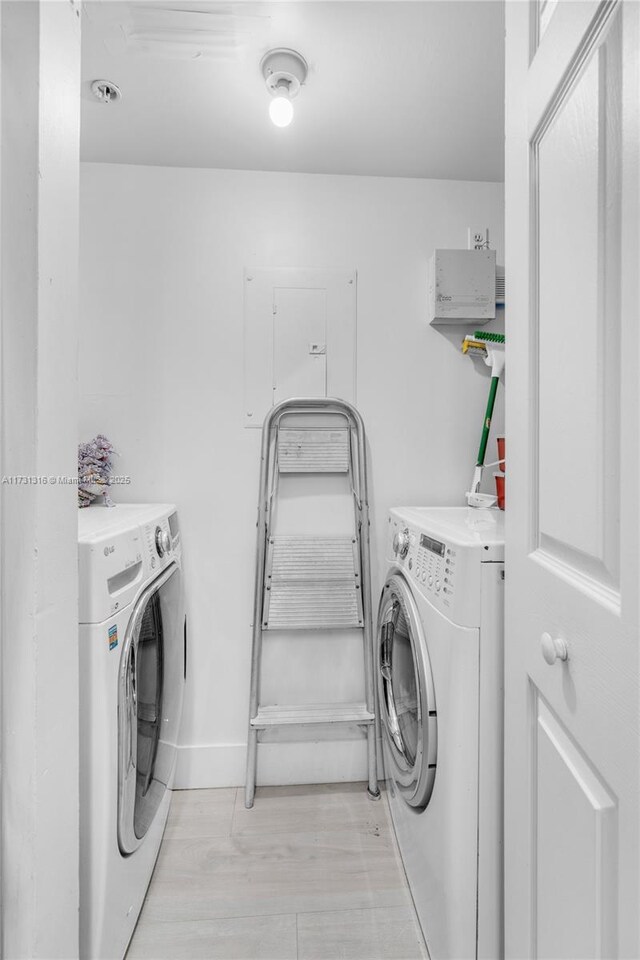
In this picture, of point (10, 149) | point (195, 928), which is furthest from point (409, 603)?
point (10, 149)

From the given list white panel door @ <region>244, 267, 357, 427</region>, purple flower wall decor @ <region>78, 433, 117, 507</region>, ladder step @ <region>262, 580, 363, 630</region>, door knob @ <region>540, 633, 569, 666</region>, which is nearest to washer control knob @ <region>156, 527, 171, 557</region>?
purple flower wall decor @ <region>78, 433, 117, 507</region>

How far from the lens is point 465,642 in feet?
2.99

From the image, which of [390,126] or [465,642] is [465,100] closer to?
[390,126]

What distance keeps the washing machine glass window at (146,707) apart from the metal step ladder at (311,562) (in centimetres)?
31

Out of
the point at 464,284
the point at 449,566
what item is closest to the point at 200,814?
the point at 449,566

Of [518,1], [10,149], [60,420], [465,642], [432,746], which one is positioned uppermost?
[518,1]

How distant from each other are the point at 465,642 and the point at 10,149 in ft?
3.59

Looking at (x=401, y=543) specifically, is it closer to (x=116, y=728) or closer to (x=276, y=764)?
(x=116, y=728)

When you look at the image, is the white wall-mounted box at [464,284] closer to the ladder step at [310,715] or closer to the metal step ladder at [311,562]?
the metal step ladder at [311,562]

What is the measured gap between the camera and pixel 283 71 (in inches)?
48.5

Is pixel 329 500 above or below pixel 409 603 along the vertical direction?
above

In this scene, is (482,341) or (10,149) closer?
(10,149)

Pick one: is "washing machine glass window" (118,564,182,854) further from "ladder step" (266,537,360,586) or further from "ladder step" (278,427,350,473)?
"ladder step" (278,427,350,473)

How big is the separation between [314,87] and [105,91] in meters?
0.61
